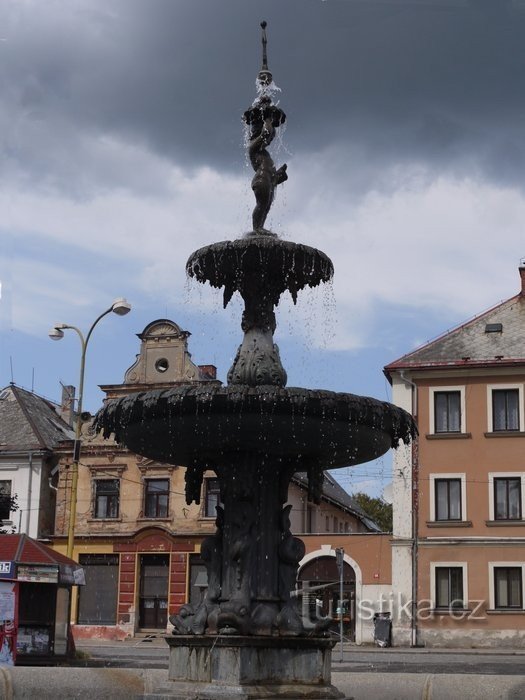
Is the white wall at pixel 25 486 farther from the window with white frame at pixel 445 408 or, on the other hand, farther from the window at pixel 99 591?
the window with white frame at pixel 445 408

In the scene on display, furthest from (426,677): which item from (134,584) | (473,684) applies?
(134,584)

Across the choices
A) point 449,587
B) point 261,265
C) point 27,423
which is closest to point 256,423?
point 261,265

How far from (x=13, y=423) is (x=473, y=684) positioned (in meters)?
38.5

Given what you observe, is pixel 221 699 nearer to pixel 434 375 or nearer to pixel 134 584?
pixel 434 375

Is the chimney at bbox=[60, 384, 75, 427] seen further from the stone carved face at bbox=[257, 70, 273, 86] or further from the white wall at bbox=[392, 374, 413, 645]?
the stone carved face at bbox=[257, 70, 273, 86]

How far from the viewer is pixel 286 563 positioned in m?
9.98

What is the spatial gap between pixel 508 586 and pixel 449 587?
186 centimetres

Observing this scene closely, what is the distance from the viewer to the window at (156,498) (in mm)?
41844

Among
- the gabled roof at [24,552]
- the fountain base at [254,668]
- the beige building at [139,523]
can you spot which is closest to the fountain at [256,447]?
the fountain base at [254,668]

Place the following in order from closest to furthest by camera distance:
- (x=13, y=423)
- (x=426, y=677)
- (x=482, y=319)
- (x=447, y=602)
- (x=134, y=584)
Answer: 1. (x=426, y=677)
2. (x=447, y=602)
3. (x=482, y=319)
4. (x=134, y=584)
5. (x=13, y=423)

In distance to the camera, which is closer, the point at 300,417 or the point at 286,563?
the point at 300,417

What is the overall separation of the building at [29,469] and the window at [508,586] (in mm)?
18386

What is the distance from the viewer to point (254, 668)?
907 centimetres

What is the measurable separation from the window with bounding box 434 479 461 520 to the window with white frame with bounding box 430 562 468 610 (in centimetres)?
155
